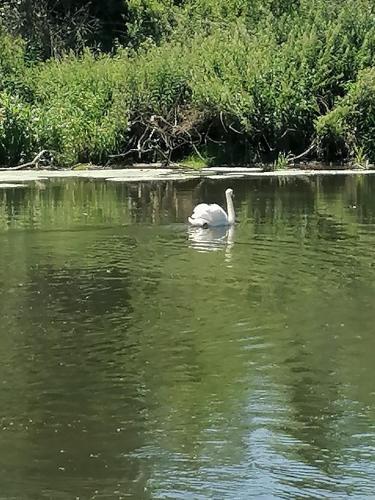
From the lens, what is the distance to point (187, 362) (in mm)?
9516

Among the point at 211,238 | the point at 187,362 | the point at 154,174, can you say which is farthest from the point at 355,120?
the point at 187,362

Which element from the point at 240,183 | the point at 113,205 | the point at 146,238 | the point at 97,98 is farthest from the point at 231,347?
the point at 97,98

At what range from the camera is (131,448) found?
24.1ft

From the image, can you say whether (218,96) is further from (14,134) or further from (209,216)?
(209,216)

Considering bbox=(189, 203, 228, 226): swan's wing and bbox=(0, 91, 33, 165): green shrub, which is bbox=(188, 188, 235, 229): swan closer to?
bbox=(189, 203, 228, 226): swan's wing

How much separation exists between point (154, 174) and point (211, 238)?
Answer: 13242 millimetres

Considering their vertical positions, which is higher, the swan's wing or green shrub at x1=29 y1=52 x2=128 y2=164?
green shrub at x1=29 y1=52 x2=128 y2=164

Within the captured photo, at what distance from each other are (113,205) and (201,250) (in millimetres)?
6887

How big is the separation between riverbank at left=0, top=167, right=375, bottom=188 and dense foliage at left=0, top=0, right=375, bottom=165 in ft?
6.39

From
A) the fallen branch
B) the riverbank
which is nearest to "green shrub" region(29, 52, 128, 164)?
the riverbank

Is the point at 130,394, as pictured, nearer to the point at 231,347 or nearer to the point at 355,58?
the point at 231,347

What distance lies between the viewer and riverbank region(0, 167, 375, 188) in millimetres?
29359

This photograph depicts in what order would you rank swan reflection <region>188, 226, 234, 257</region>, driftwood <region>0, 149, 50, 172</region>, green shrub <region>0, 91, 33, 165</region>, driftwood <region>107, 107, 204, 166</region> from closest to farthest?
1. swan reflection <region>188, 226, 234, 257</region>
2. driftwood <region>0, 149, 50, 172</region>
3. green shrub <region>0, 91, 33, 165</region>
4. driftwood <region>107, 107, 204, 166</region>

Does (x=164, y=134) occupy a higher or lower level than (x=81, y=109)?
lower
